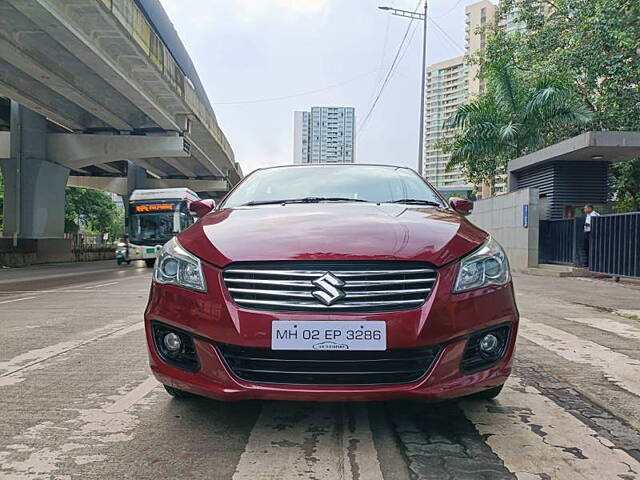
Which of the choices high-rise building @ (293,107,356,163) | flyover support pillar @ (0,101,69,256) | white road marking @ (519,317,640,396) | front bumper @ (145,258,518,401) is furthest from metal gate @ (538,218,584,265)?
flyover support pillar @ (0,101,69,256)

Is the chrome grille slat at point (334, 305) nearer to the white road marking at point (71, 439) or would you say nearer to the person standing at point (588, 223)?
the white road marking at point (71, 439)

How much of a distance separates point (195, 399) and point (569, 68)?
19.4 metres

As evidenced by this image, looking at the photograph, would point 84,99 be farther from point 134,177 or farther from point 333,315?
point 333,315

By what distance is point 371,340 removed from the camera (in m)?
2.41

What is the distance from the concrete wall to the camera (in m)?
15.2

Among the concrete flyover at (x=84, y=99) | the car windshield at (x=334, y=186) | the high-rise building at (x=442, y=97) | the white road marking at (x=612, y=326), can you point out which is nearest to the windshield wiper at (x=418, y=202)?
the car windshield at (x=334, y=186)

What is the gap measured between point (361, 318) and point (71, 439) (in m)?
1.50

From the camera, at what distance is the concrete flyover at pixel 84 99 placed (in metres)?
13.5

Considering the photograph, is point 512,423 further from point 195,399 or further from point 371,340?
point 195,399

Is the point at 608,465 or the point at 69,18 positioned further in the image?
the point at 69,18

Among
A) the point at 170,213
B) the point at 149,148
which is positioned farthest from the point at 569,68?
the point at 149,148

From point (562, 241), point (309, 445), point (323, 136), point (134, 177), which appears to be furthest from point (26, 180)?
point (309, 445)

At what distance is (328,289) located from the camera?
2.47 m

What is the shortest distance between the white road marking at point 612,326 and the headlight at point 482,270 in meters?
3.48
